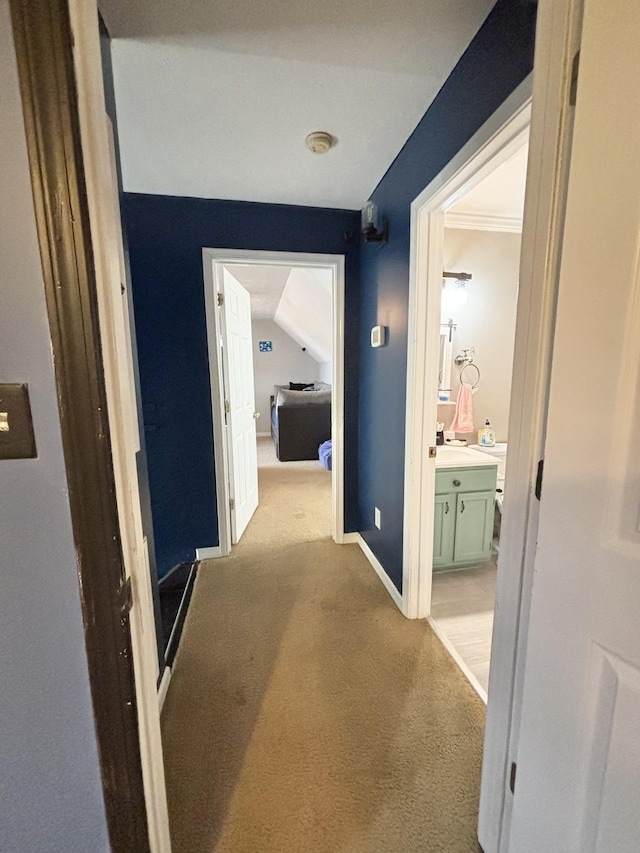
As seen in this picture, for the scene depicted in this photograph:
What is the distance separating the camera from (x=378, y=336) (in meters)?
2.11

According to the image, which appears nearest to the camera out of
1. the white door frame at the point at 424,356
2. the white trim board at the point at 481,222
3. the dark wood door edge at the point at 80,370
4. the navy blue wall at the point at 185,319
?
the dark wood door edge at the point at 80,370

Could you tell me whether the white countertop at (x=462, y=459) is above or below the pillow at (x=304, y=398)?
below

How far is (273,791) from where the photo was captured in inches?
44.2

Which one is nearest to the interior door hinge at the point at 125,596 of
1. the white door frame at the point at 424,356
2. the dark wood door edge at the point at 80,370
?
the dark wood door edge at the point at 80,370

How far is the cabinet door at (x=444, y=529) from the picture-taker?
6.95ft

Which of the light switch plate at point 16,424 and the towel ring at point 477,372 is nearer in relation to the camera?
the light switch plate at point 16,424

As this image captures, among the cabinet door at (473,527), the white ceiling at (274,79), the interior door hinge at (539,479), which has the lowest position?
the cabinet door at (473,527)

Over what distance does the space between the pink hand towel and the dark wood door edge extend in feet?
8.02

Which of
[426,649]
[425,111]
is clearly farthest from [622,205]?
[426,649]

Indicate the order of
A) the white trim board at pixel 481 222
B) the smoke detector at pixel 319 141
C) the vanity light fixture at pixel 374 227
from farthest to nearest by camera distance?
the white trim board at pixel 481 222 < the vanity light fixture at pixel 374 227 < the smoke detector at pixel 319 141

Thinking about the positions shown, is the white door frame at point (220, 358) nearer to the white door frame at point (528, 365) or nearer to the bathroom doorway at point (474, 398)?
the bathroom doorway at point (474, 398)

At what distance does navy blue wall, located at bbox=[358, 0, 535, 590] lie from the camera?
104 cm

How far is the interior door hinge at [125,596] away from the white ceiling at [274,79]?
1590 mm

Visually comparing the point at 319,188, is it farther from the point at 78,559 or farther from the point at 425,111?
the point at 78,559
